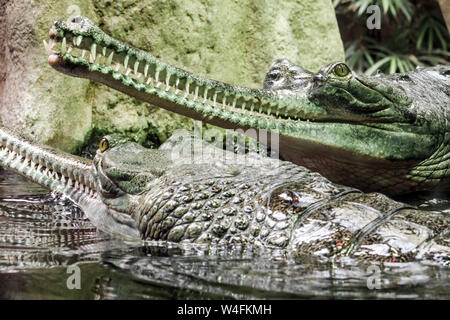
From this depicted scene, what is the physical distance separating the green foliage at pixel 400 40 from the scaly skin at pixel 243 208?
7.76 metres

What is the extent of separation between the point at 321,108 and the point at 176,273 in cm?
219

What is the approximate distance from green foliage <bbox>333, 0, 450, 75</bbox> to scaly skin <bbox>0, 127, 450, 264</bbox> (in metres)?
7.76

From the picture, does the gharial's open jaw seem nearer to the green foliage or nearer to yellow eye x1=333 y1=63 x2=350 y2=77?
yellow eye x1=333 y1=63 x2=350 y2=77

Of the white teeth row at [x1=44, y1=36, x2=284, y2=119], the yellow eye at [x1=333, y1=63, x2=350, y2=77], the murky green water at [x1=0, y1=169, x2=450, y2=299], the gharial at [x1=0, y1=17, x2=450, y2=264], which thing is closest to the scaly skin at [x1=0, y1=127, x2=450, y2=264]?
the gharial at [x1=0, y1=17, x2=450, y2=264]

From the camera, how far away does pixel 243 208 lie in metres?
3.24

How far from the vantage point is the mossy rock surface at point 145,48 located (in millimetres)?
5805

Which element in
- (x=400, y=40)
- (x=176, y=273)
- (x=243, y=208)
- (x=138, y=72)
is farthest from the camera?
(x=400, y=40)

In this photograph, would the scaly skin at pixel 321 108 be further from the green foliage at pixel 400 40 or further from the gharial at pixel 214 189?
the green foliage at pixel 400 40

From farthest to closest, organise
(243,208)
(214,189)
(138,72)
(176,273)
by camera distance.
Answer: (138,72) < (214,189) < (243,208) < (176,273)

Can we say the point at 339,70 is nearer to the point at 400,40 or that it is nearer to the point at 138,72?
the point at 138,72

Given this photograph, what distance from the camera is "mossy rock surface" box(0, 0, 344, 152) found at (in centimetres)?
580

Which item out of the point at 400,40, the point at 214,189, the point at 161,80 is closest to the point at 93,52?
the point at 161,80

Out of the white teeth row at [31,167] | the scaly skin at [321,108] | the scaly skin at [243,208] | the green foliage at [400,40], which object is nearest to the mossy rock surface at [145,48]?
the white teeth row at [31,167]
